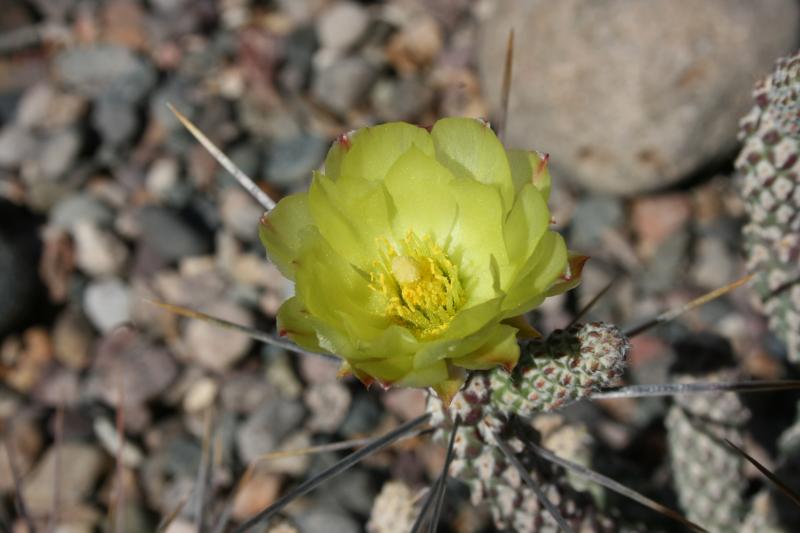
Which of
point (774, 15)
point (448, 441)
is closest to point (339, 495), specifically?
point (448, 441)

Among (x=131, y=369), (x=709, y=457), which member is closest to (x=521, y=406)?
(x=709, y=457)

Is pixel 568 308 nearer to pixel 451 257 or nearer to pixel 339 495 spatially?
pixel 339 495

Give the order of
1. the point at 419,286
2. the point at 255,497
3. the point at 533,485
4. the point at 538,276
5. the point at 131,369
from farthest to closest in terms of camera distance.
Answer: the point at 131,369 → the point at 255,497 → the point at 419,286 → the point at 533,485 → the point at 538,276

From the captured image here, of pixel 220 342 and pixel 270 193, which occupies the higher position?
pixel 270 193

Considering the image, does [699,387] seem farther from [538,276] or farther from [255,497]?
[255,497]

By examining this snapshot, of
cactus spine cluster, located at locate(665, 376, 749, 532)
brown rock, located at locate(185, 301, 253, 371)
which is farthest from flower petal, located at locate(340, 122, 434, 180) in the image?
brown rock, located at locate(185, 301, 253, 371)

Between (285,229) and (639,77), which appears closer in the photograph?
(285,229)

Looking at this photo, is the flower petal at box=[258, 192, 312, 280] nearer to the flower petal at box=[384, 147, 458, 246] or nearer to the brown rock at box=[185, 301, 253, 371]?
the flower petal at box=[384, 147, 458, 246]
